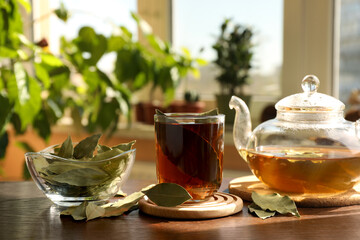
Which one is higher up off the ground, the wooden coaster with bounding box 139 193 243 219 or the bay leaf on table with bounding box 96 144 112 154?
the bay leaf on table with bounding box 96 144 112 154

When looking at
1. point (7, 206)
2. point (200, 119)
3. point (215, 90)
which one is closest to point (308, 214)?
point (200, 119)

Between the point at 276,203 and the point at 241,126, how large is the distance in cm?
19

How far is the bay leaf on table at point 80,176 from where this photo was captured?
2.32 feet

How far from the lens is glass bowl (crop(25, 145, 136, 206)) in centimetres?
71

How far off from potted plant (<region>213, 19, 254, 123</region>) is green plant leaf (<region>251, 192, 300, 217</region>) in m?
1.34

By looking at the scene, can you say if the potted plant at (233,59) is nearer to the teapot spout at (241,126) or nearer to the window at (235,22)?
the window at (235,22)

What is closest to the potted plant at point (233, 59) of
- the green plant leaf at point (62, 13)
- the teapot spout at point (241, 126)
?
the green plant leaf at point (62, 13)

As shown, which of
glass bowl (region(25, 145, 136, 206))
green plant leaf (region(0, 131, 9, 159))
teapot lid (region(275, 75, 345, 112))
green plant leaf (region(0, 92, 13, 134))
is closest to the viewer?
glass bowl (region(25, 145, 136, 206))

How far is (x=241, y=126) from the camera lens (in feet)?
2.92

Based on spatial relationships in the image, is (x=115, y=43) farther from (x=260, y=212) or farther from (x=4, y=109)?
(x=260, y=212)

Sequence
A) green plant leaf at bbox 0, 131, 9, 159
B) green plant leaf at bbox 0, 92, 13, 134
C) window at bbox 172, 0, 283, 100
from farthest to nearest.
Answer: window at bbox 172, 0, 283, 100
green plant leaf at bbox 0, 131, 9, 159
green plant leaf at bbox 0, 92, 13, 134

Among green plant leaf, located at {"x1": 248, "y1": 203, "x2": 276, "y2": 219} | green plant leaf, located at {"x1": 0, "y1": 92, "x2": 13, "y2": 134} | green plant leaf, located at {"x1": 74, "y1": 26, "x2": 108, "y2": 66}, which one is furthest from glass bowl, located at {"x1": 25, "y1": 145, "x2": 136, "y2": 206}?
green plant leaf, located at {"x1": 74, "y1": 26, "x2": 108, "y2": 66}

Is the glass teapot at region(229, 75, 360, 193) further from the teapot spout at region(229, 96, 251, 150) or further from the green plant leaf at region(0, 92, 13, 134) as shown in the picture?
the green plant leaf at region(0, 92, 13, 134)

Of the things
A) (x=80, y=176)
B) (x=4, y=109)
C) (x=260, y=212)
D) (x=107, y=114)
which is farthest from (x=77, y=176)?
(x=107, y=114)
